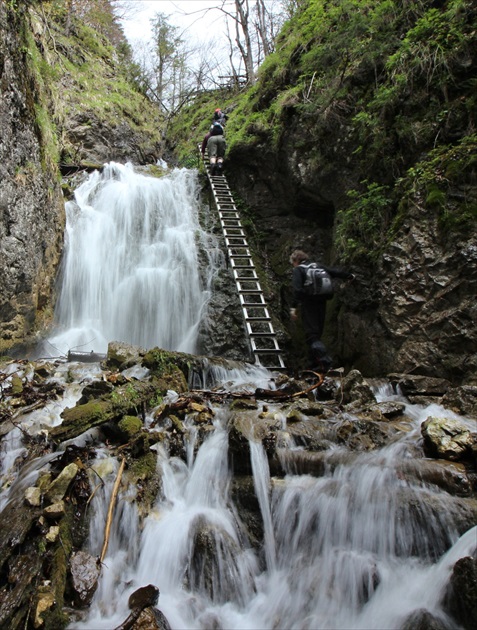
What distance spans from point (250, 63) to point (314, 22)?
25.1 feet

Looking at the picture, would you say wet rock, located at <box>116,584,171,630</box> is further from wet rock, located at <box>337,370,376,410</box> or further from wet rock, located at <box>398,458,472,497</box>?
wet rock, located at <box>337,370,376,410</box>

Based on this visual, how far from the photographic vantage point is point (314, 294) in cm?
624

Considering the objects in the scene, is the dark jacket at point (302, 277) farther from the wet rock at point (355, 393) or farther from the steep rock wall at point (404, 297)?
the wet rock at point (355, 393)

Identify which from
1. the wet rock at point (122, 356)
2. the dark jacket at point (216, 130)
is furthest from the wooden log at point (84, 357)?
the dark jacket at point (216, 130)

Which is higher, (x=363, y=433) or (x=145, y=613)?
(x=363, y=433)

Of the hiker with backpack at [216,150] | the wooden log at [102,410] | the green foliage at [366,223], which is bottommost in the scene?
the wooden log at [102,410]

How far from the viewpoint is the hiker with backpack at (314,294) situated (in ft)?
20.4

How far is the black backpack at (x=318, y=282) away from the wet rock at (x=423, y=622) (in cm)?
464

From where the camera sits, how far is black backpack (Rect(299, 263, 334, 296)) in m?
6.19

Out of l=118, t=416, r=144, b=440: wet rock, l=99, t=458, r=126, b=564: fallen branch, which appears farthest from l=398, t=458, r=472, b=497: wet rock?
l=118, t=416, r=144, b=440: wet rock

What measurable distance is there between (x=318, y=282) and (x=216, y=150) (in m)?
7.37

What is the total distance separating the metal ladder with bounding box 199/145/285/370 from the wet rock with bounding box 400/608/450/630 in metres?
4.75

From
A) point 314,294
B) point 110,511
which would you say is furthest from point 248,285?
point 110,511

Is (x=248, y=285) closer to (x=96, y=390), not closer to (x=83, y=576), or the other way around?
(x=96, y=390)
